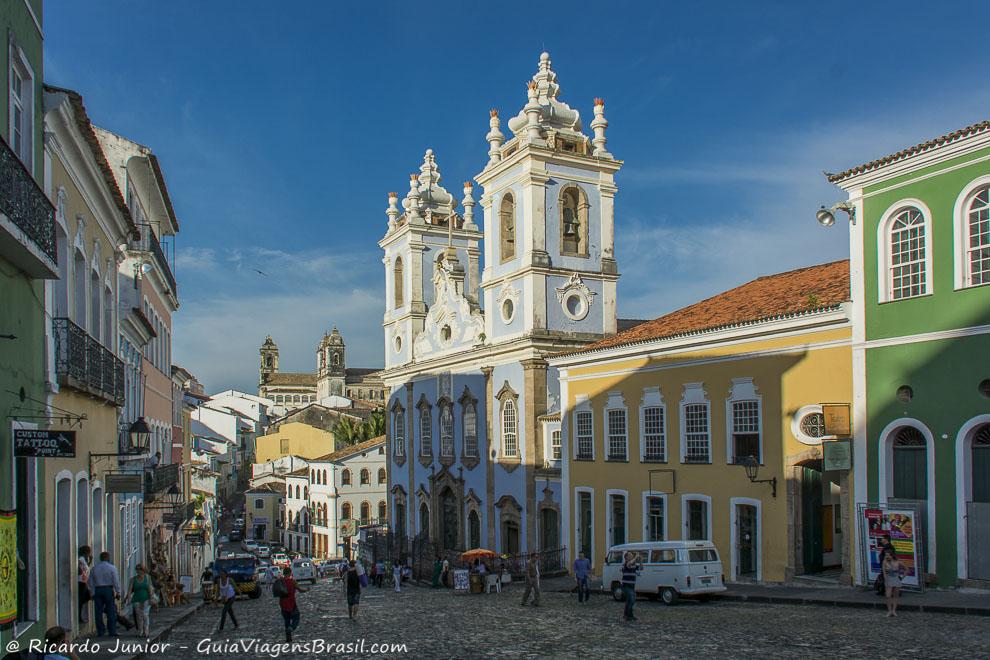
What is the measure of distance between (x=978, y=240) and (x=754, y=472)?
25.0 ft

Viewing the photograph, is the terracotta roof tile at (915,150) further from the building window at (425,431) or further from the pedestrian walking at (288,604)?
the building window at (425,431)

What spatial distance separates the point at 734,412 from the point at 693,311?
201 inches

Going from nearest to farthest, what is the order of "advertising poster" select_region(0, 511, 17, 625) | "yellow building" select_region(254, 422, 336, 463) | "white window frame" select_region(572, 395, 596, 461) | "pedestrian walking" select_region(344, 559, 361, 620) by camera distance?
"advertising poster" select_region(0, 511, 17, 625) < "pedestrian walking" select_region(344, 559, 361, 620) < "white window frame" select_region(572, 395, 596, 461) < "yellow building" select_region(254, 422, 336, 463)

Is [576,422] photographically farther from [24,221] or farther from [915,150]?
[24,221]

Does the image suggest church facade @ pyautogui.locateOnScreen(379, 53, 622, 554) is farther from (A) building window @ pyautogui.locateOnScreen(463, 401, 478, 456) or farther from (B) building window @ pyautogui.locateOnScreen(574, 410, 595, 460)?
(B) building window @ pyautogui.locateOnScreen(574, 410, 595, 460)

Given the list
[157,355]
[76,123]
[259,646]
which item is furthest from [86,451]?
[157,355]

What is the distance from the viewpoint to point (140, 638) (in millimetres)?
15016

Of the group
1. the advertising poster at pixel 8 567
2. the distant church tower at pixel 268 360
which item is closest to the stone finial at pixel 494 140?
the advertising poster at pixel 8 567

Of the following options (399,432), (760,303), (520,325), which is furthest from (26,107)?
(399,432)

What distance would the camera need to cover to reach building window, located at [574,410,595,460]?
1177 inches

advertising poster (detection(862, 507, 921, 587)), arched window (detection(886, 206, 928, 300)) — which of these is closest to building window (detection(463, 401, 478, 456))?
advertising poster (detection(862, 507, 921, 587))

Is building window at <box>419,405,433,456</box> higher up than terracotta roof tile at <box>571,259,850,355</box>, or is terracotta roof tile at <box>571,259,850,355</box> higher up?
terracotta roof tile at <box>571,259,850,355</box>

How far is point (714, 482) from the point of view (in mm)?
24562

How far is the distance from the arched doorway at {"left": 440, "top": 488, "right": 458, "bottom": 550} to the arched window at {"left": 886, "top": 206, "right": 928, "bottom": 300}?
81.2 feet
